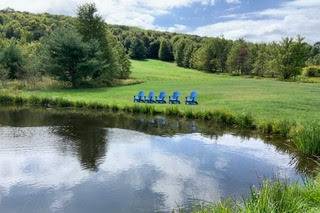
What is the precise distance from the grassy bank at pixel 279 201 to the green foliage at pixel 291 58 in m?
60.2

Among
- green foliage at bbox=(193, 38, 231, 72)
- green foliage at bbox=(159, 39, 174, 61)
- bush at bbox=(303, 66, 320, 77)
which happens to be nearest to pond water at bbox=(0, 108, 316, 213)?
bush at bbox=(303, 66, 320, 77)

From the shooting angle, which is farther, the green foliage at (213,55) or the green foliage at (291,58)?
the green foliage at (213,55)

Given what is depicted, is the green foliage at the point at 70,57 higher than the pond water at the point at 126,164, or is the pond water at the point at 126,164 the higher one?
the green foliage at the point at 70,57

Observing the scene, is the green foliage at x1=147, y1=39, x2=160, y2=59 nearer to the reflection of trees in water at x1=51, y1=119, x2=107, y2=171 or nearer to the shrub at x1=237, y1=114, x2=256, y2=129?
the reflection of trees in water at x1=51, y1=119, x2=107, y2=171

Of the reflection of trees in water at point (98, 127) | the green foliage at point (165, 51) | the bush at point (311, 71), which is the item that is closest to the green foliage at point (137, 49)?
the green foliage at point (165, 51)

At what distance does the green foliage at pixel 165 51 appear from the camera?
343ft

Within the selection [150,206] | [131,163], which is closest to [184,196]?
[150,206]

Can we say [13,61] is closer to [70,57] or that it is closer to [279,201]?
[70,57]

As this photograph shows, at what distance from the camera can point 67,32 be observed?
40.4 metres

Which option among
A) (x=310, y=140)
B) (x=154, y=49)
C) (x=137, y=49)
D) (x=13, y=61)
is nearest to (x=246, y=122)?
(x=310, y=140)

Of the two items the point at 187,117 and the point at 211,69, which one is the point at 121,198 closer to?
the point at 187,117

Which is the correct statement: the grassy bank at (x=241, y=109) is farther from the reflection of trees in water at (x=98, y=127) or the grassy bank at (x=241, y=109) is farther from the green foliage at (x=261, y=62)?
the green foliage at (x=261, y=62)

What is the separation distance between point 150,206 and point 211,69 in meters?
77.1

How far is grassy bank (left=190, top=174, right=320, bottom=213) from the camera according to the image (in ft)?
24.8
